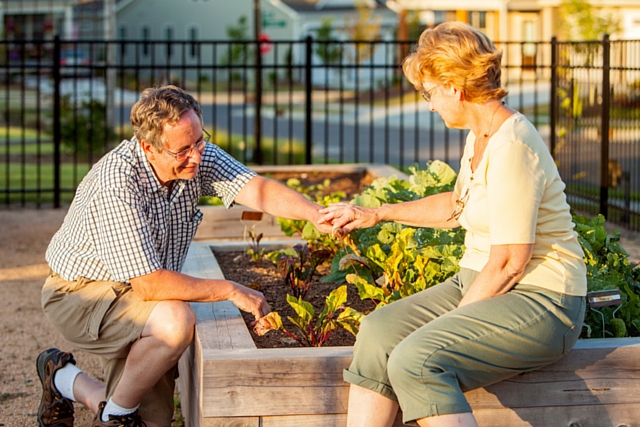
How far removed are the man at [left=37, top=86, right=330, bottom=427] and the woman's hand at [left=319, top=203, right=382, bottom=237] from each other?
0.43 meters

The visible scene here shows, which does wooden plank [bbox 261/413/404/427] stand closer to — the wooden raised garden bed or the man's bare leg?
the wooden raised garden bed

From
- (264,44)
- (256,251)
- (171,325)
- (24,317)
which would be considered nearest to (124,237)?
(171,325)

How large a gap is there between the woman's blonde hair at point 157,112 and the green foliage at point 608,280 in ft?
5.27

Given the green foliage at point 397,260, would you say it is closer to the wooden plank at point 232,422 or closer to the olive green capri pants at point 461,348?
the olive green capri pants at point 461,348

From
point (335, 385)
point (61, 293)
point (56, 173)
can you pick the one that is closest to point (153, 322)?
point (61, 293)

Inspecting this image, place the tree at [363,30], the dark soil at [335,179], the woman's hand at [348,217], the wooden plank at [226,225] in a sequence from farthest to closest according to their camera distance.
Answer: the tree at [363,30], the dark soil at [335,179], the wooden plank at [226,225], the woman's hand at [348,217]

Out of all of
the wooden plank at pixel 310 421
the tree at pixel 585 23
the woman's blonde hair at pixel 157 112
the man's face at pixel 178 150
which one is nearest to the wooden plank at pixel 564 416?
the wooden plank at pixel 310 421

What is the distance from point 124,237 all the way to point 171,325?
1.11ft

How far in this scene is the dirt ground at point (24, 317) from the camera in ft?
13.1

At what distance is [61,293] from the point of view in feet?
10.7

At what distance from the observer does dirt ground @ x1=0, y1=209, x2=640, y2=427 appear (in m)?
4.01

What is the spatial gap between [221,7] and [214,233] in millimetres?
40627

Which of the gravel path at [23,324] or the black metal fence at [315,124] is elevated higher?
the black metal fence at [315,124]

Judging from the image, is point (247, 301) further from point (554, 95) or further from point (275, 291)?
point (554, 95)
